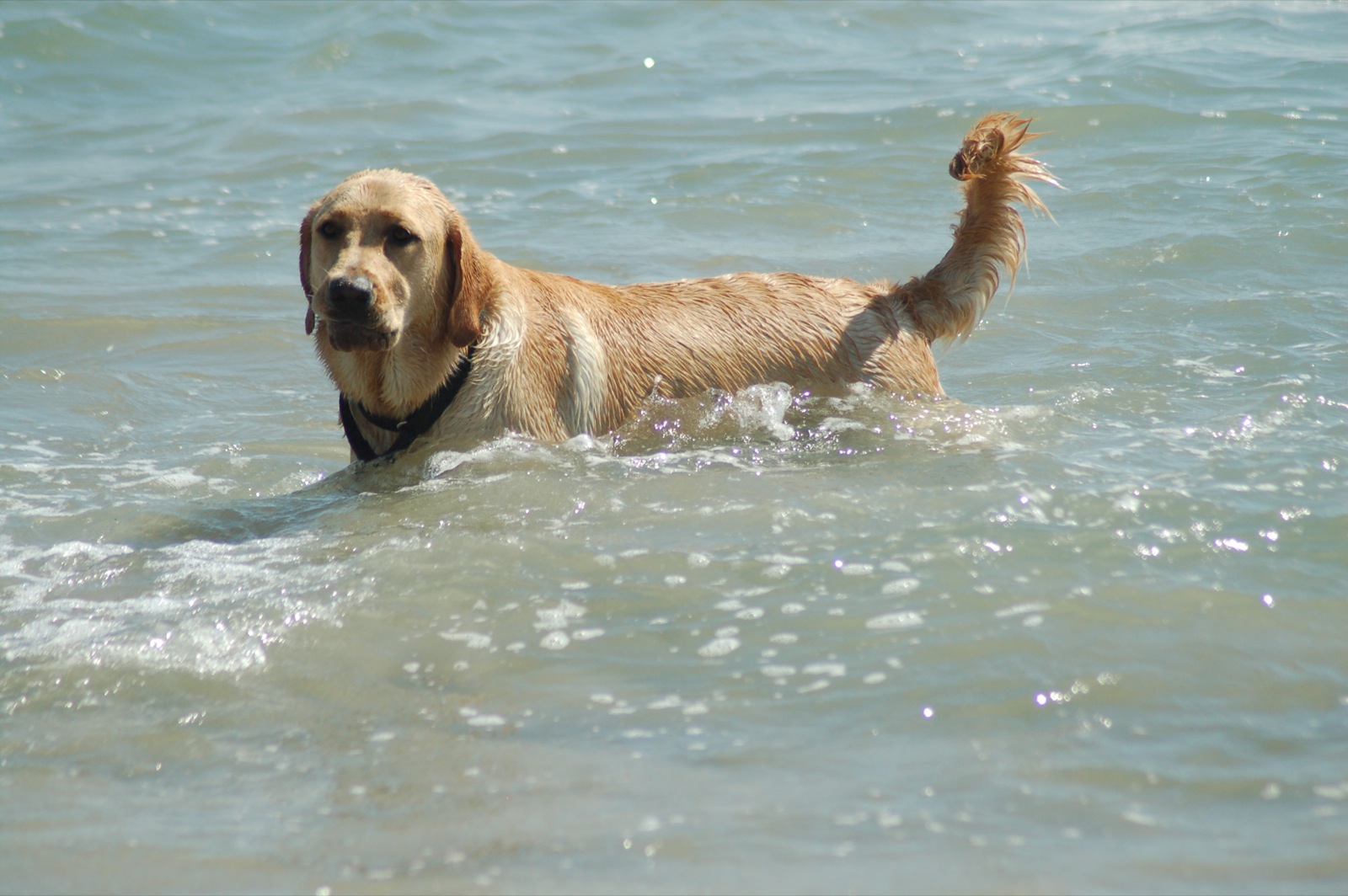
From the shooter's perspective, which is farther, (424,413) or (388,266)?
(424,413)

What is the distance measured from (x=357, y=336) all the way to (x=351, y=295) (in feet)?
0.66

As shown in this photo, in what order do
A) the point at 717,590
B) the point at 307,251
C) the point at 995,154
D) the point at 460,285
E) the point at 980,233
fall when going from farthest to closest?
the point at 980,233 < the point at 995,154 < the point at 307,251 < the point at 460,285 < the point at 717,590

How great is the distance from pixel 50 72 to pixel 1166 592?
16.3 metres

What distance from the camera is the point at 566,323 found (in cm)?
585

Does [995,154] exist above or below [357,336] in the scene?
above

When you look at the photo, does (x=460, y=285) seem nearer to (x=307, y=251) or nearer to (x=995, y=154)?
(x=307, y=251)

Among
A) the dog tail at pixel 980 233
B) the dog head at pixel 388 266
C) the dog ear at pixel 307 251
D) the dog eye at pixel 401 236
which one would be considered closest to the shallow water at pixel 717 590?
the dog tail at pixel 980 233

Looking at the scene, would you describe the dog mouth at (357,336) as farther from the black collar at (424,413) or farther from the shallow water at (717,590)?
the shallow water at (717,590)

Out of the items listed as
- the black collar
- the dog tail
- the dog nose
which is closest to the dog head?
the dog nose

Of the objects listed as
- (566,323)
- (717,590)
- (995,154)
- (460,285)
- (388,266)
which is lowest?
(717,590)

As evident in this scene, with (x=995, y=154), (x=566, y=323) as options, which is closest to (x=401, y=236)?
(x=566, y=323)

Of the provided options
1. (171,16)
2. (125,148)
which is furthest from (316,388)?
(171,16)

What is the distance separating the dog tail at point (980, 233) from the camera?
596 cm

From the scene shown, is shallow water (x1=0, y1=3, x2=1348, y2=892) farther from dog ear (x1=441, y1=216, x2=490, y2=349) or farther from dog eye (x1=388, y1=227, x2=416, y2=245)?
dog eye (x1=388, y1=227, x2=416, y2=245)
